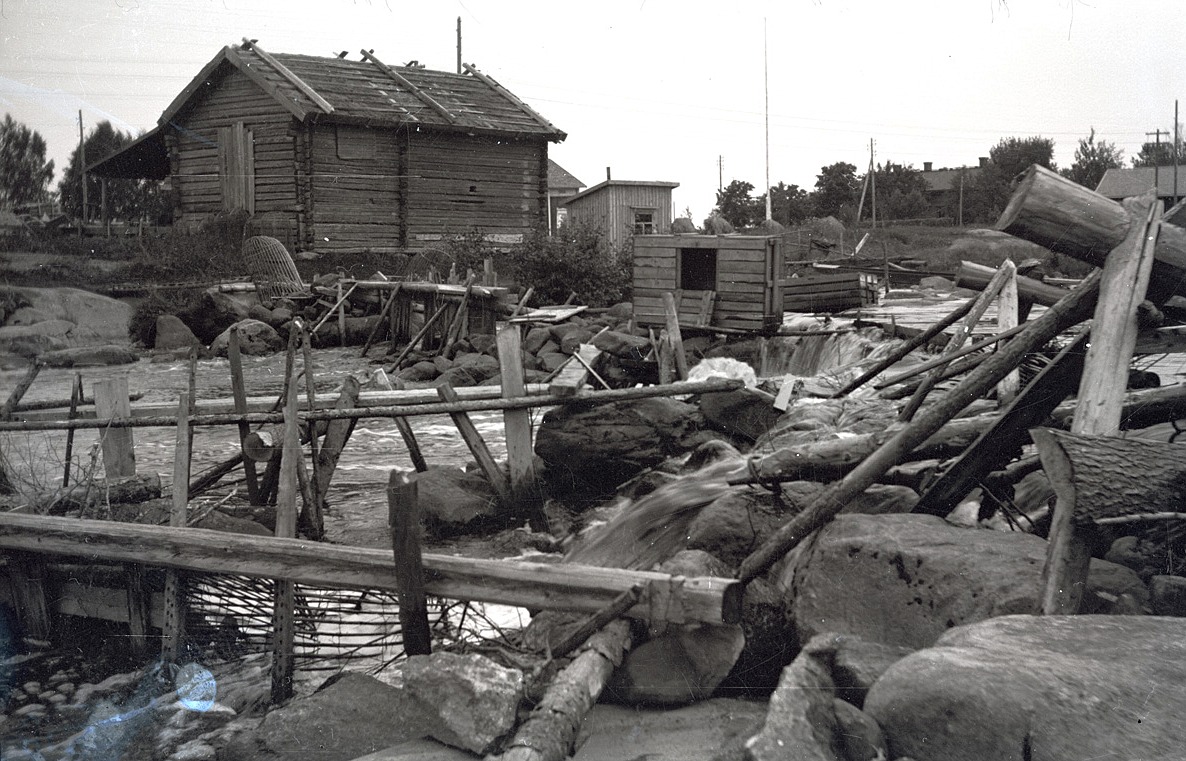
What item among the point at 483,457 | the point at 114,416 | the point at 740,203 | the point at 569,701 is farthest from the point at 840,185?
the point at 740,203

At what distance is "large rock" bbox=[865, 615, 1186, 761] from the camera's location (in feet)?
9.97

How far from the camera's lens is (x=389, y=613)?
5.82 m

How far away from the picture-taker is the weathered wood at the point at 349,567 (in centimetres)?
503

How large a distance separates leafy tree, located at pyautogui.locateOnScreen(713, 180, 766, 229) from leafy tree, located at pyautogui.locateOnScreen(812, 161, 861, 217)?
3727 millimetres

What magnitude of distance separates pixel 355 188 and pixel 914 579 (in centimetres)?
2626

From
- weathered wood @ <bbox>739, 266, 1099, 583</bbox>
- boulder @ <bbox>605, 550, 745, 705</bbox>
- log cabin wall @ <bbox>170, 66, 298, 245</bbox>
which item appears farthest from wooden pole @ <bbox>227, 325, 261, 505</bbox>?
log cabin wall @ <bbox>170, 66, 298, 245</bbox>

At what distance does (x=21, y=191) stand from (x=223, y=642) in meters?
3.41

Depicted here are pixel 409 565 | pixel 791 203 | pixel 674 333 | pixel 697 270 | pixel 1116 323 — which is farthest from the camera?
pixel 697 270

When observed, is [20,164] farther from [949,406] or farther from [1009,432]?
[1009,432]

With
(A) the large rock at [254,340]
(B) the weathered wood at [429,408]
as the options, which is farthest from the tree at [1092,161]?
(A) the large rock at [254,340]

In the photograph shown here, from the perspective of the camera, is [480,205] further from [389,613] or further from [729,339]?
[389,613]

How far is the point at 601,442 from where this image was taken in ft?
32.7

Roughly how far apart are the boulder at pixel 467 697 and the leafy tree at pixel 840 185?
3.79 metres

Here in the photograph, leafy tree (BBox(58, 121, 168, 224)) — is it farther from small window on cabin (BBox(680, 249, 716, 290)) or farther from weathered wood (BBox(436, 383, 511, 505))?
weathered wood (BBox(436, 383, 511, 505))
